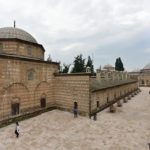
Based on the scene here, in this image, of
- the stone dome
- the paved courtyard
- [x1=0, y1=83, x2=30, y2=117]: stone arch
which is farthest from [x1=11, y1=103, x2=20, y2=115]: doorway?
the stone dome

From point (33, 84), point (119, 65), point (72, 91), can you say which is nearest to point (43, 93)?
point (33, 84)

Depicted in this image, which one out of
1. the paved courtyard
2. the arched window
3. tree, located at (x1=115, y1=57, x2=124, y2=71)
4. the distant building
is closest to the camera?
the paved courtyard

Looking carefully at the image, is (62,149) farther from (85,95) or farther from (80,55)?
(80,55)

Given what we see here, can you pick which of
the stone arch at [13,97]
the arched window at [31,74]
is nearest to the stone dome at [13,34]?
the arched window at [31,74]

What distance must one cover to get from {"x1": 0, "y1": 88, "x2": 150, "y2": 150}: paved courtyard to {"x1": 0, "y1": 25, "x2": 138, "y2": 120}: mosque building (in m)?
1.52

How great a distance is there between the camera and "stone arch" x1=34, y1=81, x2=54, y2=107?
18291mm

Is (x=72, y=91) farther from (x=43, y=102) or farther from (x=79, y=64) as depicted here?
(x=79, y=64)

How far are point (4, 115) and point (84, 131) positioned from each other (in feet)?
23.2

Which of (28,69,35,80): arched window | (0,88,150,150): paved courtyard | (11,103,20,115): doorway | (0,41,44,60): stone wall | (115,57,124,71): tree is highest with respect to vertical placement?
(115,57,124,71): tree

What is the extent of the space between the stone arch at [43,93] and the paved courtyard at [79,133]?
6.04 ft

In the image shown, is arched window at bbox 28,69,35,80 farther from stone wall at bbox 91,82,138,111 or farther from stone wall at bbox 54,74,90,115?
stone wall at bbox 91,82,138,111

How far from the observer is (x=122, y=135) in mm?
12766

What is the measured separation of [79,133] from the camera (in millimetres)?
13273

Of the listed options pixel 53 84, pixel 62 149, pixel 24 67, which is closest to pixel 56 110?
pixel 53 84
